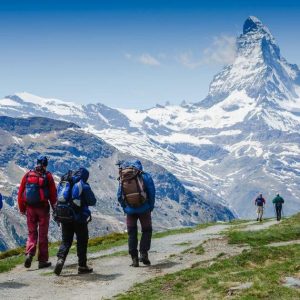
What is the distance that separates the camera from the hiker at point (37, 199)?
66.1 feet

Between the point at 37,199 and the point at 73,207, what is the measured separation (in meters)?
2.08

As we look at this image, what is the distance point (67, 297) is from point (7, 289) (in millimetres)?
2635

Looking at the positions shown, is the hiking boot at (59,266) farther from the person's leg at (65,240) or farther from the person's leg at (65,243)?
the person's leg at (65,240)

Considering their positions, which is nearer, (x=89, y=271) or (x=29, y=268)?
(x=89, y=271)

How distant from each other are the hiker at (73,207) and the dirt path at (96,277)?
3.88 feet

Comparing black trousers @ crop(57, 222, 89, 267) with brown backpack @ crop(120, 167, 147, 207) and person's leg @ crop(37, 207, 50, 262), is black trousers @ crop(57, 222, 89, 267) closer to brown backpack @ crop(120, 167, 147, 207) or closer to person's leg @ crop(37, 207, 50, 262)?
person's leg @ crop(37, 207, 50, 262)

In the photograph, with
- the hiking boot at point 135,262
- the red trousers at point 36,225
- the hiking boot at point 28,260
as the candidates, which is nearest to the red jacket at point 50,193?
the red trousers at point 36,225

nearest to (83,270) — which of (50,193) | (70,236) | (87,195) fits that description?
(70,236)

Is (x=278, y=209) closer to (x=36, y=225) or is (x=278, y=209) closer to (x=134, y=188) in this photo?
(x=134, y=188)

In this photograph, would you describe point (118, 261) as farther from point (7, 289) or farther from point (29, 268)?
point (7, 289)

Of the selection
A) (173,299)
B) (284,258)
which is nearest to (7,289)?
(173,299)

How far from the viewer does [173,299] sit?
14.5m

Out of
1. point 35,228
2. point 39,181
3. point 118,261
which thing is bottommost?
point 118,261

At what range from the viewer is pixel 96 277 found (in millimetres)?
18812
